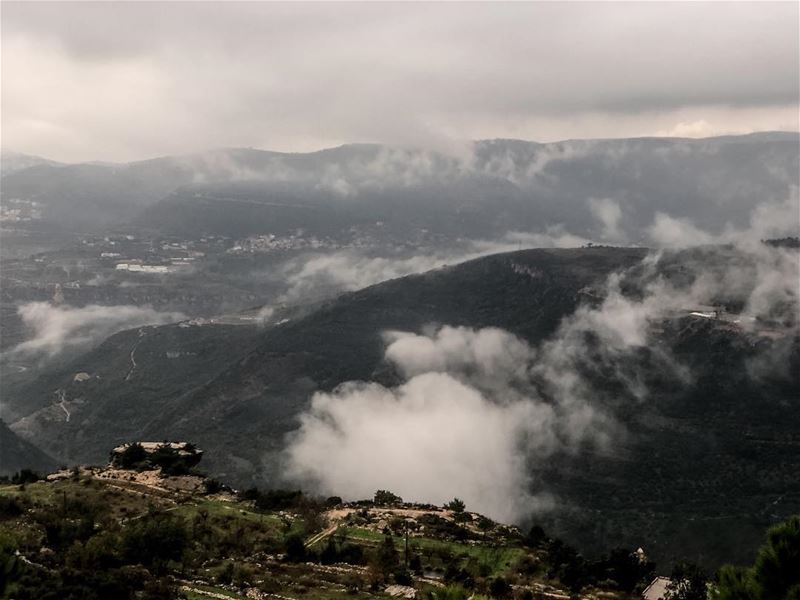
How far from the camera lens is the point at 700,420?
107 meters

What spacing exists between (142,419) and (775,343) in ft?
409

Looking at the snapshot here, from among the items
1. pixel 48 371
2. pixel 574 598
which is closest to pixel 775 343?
pixel 574 598

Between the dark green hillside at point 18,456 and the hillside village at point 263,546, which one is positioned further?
the dark green hillside at point 18,456

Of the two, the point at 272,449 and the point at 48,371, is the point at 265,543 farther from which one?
the point at 48,371

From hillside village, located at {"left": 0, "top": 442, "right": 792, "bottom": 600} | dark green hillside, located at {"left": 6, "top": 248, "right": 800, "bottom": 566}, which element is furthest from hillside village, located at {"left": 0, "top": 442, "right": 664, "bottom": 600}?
dark green hillside, located at {"left": 6, "top": 248, "right": 800, "bottom": 566}

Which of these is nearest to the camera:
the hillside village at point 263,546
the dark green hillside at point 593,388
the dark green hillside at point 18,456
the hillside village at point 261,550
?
the hillside village at point 261,550

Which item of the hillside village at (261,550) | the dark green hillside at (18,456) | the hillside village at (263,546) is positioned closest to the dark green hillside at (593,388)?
the dark green hillside at (18,456)

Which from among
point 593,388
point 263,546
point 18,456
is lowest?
point 18,456

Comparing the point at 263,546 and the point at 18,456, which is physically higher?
the point at 263,546

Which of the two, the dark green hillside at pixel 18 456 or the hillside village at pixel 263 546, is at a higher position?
the hillside village at pixel 263 546

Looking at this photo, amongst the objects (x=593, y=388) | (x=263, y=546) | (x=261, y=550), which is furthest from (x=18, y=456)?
(x=593, y=388)

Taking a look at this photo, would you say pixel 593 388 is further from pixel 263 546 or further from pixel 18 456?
pixel 18 456

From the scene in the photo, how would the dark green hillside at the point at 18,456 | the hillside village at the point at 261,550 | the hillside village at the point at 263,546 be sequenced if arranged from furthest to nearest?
the dark green hillside at the point at 18,456 < the hillside village at the point at 263,546 < the hillside village at the point at 261,550

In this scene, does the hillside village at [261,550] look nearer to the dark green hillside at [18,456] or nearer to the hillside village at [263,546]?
the hillside village at [263,546]
